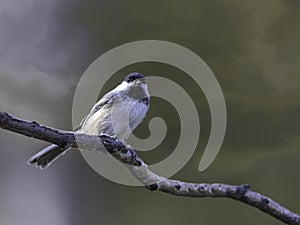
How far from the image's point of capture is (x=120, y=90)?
1.19 meters

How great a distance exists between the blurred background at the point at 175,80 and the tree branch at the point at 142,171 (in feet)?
2.03

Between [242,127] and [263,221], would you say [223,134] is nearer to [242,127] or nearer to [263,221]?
[242,127]

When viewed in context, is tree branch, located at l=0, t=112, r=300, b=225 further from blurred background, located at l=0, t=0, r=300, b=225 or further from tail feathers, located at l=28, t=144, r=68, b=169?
blurred background, located at l=0, t=0, r=300, b=225

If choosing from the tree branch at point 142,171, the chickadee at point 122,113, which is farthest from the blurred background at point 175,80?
the tree branch at point 142,171

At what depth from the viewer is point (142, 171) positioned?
84 centimetres

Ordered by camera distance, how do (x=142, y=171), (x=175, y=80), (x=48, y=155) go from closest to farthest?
(x=142, y=171) < (x=48, y=155) < (x=175, y=80)

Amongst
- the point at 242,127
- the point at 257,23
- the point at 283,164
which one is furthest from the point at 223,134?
the point at 257,23

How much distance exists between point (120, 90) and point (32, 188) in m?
0.45

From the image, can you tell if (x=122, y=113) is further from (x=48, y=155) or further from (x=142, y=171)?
(x=142, y=171)

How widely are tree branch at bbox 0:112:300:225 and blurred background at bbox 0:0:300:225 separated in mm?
618

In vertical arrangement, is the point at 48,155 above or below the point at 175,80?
below

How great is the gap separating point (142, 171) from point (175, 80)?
26.9 inches

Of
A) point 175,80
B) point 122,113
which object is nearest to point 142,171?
point 122,113

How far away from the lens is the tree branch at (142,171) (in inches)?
27.0
